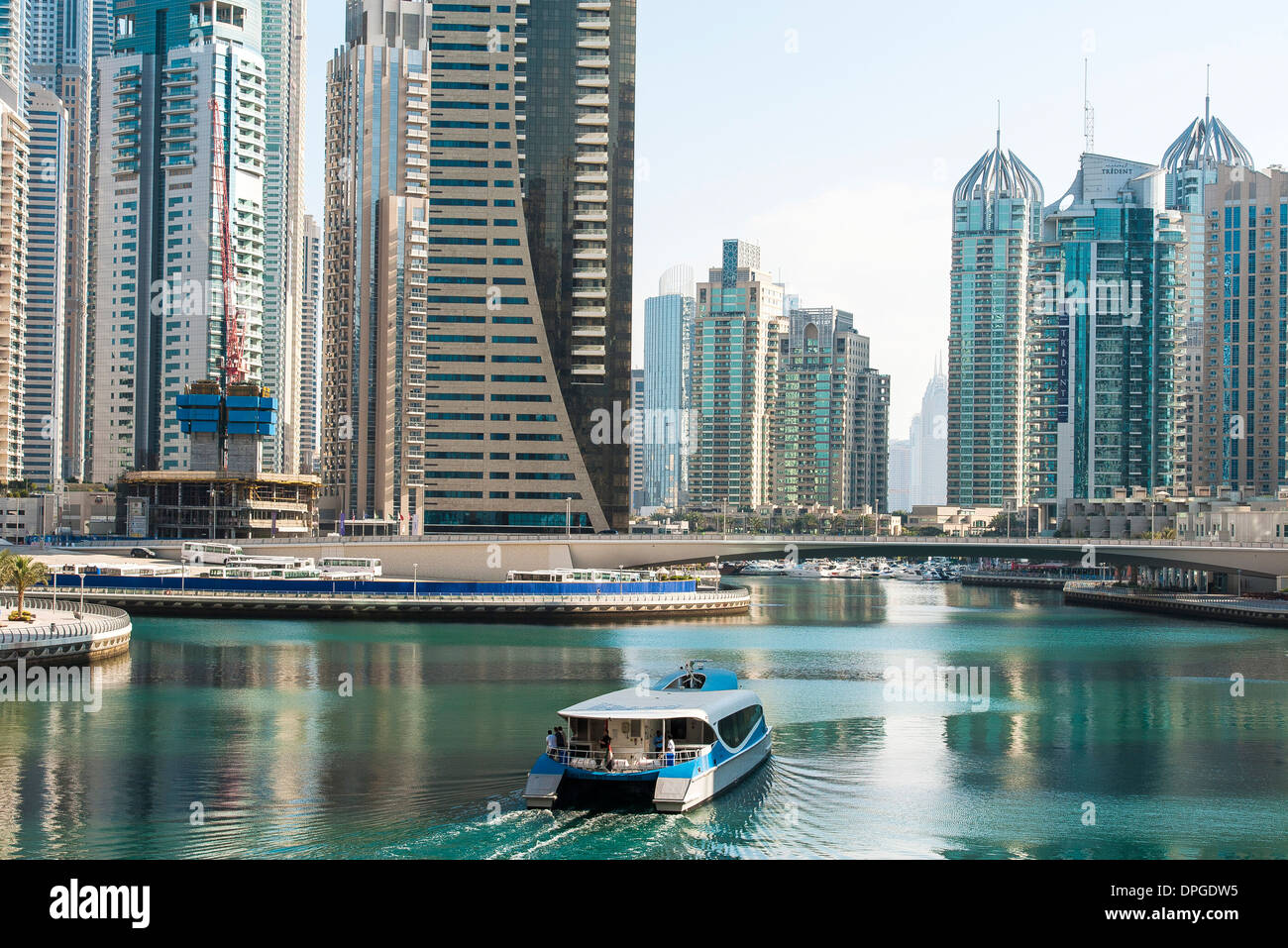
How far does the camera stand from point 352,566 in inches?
4065

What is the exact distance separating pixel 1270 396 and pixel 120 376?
152 metres

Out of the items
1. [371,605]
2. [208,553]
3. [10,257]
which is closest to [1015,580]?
[371,605]

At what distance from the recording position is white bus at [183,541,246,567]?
10288 cm

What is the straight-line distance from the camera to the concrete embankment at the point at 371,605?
90750mm

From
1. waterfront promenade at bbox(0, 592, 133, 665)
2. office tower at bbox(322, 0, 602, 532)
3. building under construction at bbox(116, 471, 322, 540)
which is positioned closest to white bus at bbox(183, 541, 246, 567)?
building under construction at bbox(116, 471, 322, 540)

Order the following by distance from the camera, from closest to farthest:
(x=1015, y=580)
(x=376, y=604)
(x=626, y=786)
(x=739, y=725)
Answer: (x=626, y=786) → (x=739, y=725) → (x=376, y=604) → (x=1015, y=580)

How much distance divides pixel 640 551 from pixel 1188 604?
4258cm

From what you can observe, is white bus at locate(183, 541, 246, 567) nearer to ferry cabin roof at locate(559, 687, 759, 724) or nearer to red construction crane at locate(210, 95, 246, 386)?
red construction crane at locate(210, 95, 246, 386)

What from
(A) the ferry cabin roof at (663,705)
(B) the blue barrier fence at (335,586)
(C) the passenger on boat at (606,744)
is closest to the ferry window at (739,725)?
(A) the ferry cabin roof at (663,705)

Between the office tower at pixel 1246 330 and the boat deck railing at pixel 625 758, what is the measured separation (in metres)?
159

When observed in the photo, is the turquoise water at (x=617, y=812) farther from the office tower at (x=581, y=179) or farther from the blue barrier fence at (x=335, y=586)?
the office tower at (x=581, y=179)

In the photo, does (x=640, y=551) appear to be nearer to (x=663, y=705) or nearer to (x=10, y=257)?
(x=663, y=705)
